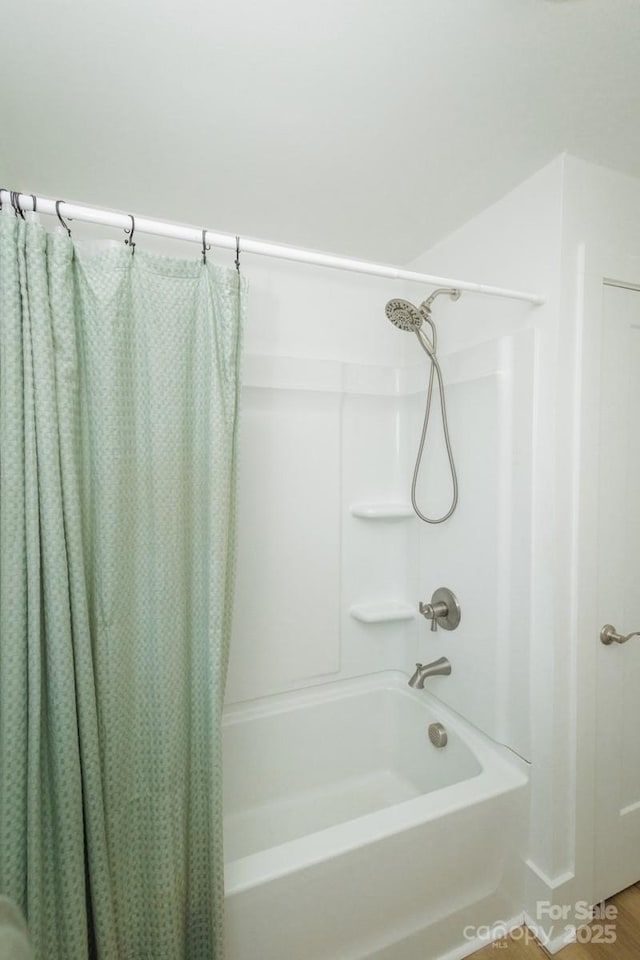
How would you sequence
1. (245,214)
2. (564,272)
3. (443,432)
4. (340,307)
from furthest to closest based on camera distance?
(340,307)
(443,432)
(245,214)
(564,272)

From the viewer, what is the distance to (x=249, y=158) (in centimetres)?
125

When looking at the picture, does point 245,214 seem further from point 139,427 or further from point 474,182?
point 139,427

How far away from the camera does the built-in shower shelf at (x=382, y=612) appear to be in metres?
1.81

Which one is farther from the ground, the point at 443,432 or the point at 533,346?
the point at 533,346

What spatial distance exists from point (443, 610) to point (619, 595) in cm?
59

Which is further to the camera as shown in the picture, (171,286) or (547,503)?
(547,503)

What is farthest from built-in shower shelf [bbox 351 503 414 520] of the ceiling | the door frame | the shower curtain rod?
the ceiling

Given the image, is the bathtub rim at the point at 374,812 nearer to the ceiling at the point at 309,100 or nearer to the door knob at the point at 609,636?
the door knob at the point at 609,636

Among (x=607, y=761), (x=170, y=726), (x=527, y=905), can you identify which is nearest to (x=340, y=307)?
(x=170, y=726)

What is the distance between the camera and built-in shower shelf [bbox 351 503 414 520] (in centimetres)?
181

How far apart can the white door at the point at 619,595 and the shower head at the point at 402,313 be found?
60 centimetres

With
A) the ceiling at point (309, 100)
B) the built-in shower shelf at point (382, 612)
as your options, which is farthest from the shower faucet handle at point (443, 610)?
the ceiling at point (309, 100)

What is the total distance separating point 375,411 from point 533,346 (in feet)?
2.47

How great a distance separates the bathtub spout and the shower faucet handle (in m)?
0.13
